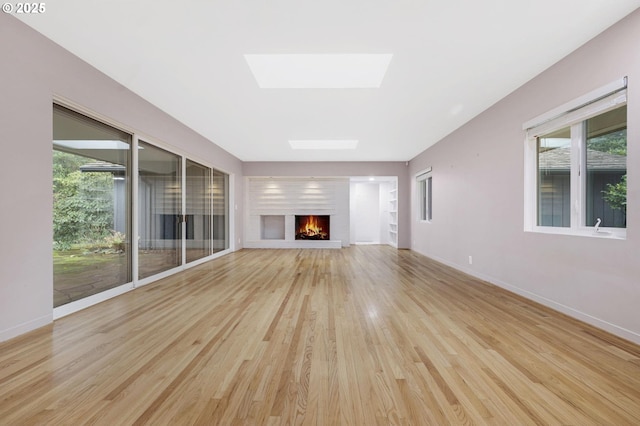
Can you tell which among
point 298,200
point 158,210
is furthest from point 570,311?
point 298,200

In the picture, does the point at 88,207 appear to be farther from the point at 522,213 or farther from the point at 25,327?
the point at 522,213

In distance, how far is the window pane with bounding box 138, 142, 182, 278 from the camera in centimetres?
410

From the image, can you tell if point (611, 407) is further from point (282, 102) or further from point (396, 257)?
point (396, 257)

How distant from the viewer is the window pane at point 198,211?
543cm

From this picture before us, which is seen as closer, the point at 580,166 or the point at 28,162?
the point at 28,162

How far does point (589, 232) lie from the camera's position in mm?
2756

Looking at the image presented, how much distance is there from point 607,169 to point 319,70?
9.59 ft

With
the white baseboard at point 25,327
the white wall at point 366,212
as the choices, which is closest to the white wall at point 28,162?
the white baseboard at point 25,327

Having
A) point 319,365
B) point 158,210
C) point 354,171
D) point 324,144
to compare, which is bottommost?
point 319,365

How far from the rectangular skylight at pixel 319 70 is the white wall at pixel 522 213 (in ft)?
5.97

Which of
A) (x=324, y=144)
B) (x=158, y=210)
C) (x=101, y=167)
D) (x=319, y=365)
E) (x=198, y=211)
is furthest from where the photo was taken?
(x=324, y=144)

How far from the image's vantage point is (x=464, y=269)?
4977mm

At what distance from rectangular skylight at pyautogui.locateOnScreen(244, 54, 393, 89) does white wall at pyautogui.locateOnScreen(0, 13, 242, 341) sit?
1755 millimetres

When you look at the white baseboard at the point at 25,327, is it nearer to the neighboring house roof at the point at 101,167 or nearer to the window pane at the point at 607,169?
the neighboring house roof at the point at 101,167
